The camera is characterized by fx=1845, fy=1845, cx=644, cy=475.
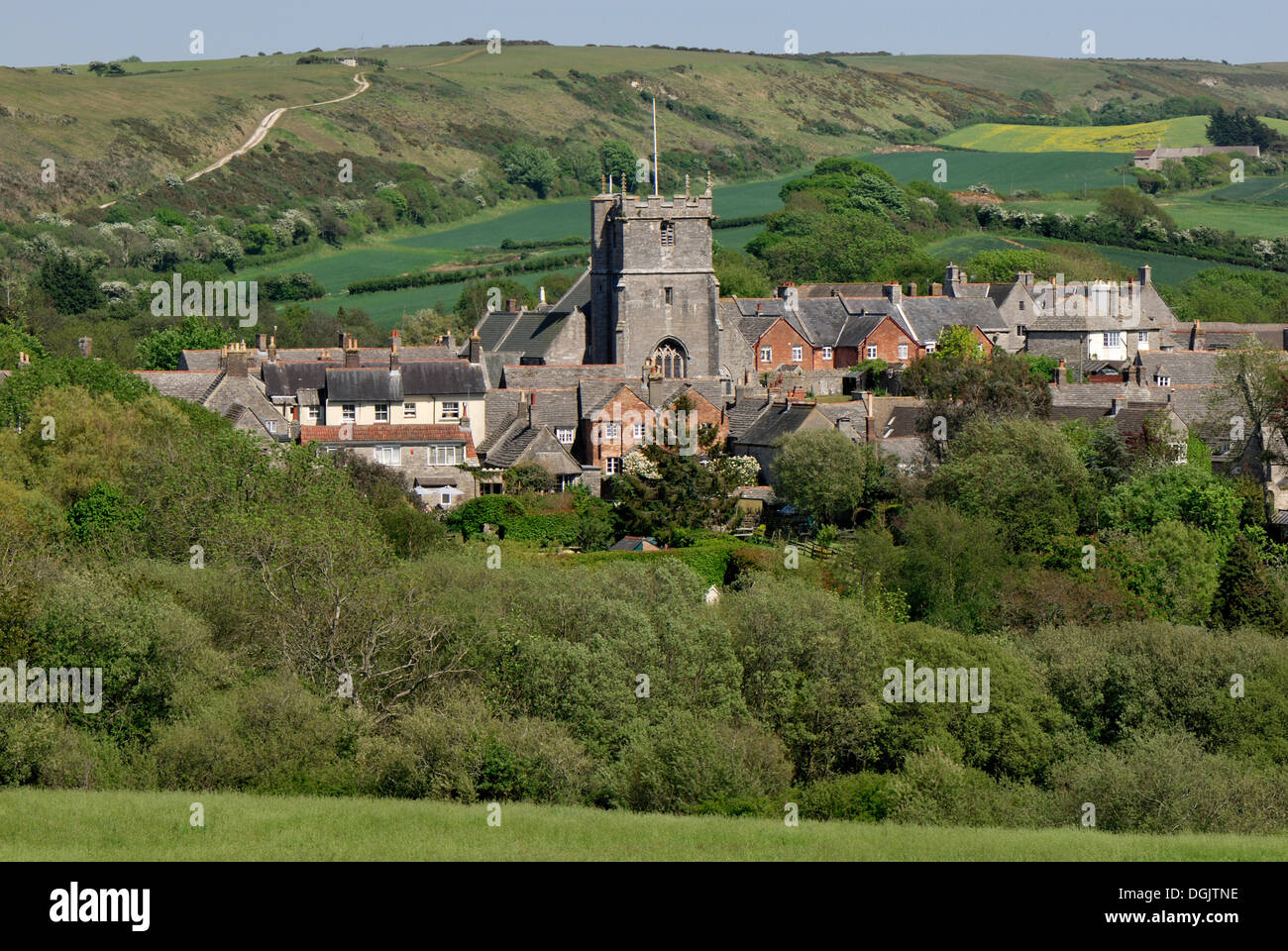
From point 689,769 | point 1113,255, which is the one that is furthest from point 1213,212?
point 689,769

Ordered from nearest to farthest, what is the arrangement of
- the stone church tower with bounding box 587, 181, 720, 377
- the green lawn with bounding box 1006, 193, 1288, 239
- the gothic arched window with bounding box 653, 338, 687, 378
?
the stone church tower with bounding box 587, 181, 720, 377 → the gothic arched window with bounding box 653, 338, 687, 378 → the green lawn with bounding box 1006, 193, 1288, 239

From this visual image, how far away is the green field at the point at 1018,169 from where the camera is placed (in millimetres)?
161375

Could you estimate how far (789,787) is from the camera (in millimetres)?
31844

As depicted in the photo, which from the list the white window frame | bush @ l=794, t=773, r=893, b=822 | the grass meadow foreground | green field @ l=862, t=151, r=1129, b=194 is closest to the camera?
the grass meadow foreground

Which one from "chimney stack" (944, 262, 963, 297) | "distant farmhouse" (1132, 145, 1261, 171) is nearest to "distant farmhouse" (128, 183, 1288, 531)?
"chimney stack" (944, 262, 963, 297)

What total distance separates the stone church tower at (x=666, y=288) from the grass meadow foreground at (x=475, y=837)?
4303cm

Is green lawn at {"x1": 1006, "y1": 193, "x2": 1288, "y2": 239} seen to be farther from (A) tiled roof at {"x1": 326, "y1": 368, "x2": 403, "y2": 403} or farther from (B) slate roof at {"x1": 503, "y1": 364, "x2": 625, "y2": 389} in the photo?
(A) tiled roof at {"x1": 326, "y1": 368, "x2": 403, "y2": 403}

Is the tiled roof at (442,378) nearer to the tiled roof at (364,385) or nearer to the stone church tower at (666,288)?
the tiled roof at (364,385)

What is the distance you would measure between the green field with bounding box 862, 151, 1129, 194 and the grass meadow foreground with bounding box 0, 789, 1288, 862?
447ft

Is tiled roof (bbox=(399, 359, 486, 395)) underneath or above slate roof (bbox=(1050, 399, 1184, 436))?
above

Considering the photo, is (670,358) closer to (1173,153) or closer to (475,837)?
(475,837)

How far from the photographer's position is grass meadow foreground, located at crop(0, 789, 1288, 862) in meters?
24.9

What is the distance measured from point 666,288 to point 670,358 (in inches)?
105

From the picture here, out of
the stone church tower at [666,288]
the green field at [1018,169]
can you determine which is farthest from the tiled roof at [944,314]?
the green field at [1018,169]
